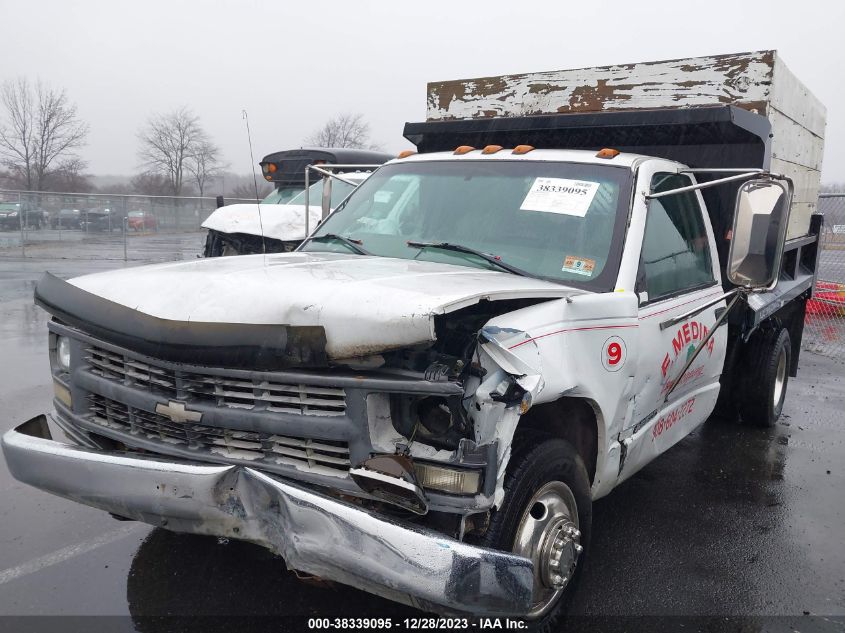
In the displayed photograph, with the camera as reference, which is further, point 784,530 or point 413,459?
point 784,530

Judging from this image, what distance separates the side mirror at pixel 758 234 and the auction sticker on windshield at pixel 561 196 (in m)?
0.72

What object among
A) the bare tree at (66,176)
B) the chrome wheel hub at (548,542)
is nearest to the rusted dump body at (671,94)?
the chrome wheel hub at (548,542)

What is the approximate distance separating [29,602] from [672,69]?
16.3 feet

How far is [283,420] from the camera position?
254 centimetres

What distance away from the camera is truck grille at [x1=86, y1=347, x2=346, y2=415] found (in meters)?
2.55

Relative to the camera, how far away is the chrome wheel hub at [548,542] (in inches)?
107

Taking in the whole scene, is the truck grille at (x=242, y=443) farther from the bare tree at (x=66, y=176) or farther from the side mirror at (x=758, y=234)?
the bare tree at (x=66, y=176)

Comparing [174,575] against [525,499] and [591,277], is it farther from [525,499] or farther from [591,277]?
[591,277]

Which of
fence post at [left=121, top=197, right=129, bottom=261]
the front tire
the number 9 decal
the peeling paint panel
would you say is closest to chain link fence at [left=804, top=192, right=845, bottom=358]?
the front tire

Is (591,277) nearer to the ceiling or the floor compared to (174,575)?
nearer to the ceiling

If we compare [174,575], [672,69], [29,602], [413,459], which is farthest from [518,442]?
[672,69]

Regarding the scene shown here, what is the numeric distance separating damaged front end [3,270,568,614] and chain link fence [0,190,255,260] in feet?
53.9

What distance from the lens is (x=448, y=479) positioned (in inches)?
93.9

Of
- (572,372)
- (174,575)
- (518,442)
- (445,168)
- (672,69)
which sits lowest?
(174,575)
